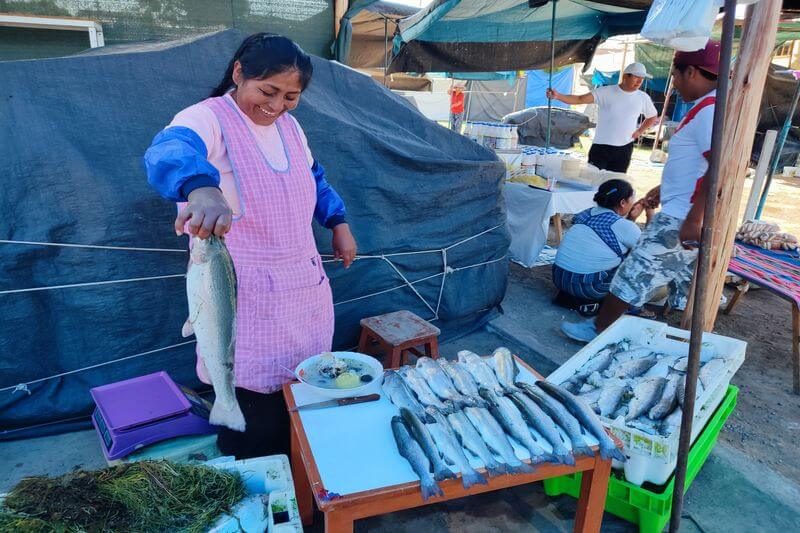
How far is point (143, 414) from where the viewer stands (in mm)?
2922

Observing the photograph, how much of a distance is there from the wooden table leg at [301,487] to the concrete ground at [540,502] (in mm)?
122

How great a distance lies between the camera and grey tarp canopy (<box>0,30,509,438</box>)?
10.1ft

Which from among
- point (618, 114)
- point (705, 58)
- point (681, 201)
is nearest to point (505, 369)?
point (681, 201)

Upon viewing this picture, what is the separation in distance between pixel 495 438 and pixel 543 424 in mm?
235

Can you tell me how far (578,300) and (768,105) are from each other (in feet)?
44.3

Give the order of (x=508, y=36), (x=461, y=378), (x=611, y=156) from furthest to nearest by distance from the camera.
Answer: (x=508, y=36)
(x=611, y=156)
(x=461, y=378)

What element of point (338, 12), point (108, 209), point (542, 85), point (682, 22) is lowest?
point (108, 209)

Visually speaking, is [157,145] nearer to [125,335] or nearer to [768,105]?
[125,335]

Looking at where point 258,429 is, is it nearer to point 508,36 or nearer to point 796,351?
point 796,351

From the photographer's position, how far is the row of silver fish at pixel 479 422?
6.40 ft

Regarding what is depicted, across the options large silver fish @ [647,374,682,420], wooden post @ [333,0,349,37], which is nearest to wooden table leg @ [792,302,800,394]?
large silver fish @ [647,374,682,420]

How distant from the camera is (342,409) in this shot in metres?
2.26

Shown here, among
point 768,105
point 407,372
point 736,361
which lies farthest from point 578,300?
point 768,105

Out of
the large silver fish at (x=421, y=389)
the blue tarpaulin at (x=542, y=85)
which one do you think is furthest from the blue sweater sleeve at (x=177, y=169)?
the blue tarpaulin at (x=542, y=85)
